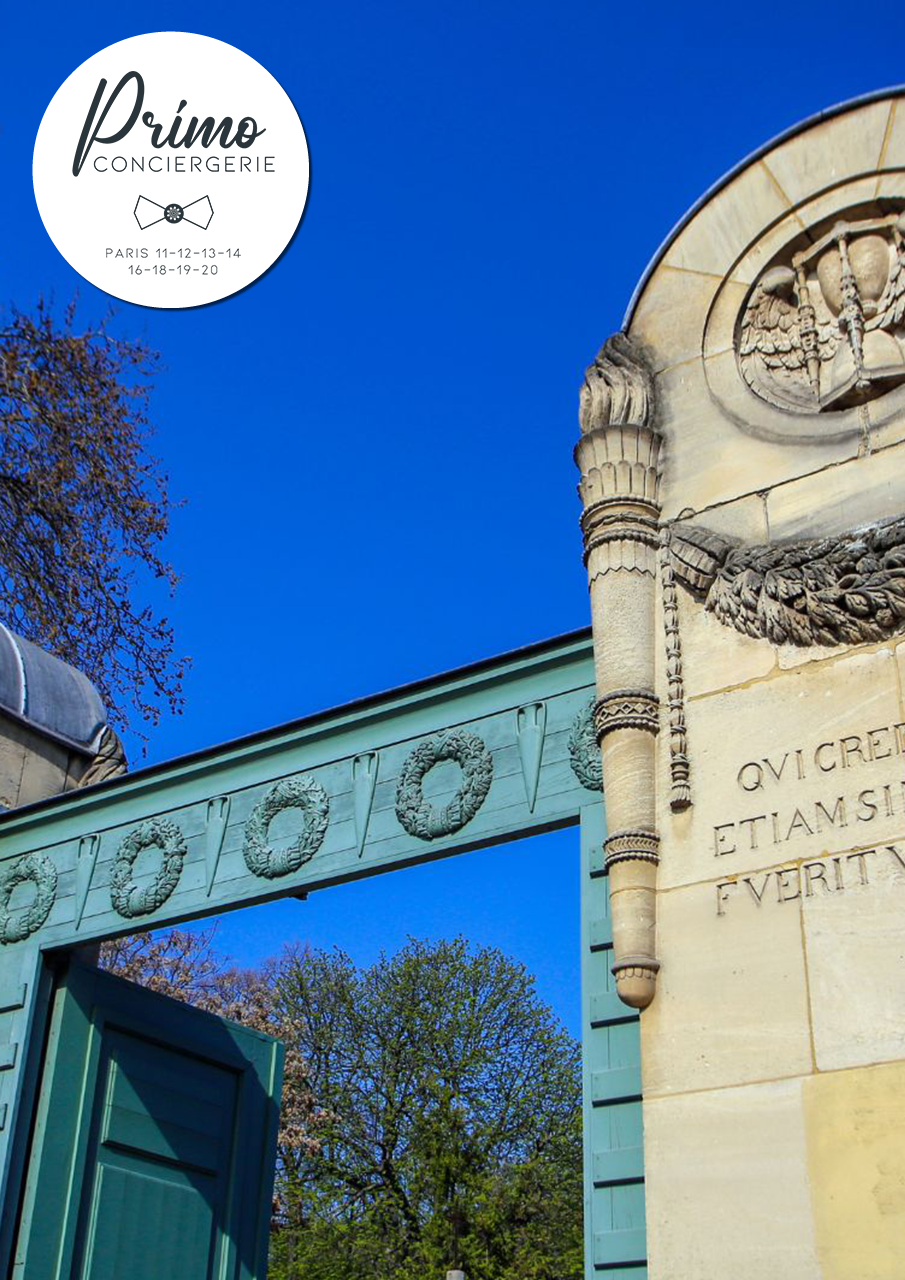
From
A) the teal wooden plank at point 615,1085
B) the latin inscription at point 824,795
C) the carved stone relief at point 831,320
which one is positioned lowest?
the teal wooden plank at point 615,1085

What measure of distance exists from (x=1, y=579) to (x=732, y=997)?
13.4 meters

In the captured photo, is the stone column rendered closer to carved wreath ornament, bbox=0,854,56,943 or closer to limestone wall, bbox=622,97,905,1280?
limestone wall, bbox=622,97,905,1280

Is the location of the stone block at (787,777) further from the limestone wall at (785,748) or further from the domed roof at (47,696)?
the domed roof at (47,696)

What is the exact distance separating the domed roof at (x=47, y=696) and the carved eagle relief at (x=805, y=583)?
6075mm

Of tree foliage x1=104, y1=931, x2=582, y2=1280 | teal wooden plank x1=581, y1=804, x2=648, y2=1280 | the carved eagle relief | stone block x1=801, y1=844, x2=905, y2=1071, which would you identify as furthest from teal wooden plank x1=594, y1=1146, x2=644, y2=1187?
tree foliage x1=104, y1=931, x2=582, y2=1280

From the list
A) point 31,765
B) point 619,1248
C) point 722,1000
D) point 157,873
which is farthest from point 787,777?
point 31,765

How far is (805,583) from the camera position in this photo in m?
7.14

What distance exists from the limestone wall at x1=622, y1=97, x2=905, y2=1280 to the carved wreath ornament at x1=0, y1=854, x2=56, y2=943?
5136 mm

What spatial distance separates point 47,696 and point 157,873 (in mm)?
2626

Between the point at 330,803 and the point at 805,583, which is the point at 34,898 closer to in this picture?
the point at 330,803

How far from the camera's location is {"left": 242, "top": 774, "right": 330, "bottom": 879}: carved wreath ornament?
933 cm

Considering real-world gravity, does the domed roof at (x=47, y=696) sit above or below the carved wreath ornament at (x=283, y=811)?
above

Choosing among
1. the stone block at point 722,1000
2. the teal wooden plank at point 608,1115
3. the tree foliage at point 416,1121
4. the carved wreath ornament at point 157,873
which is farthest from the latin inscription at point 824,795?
the tree foliage at point 416,1121

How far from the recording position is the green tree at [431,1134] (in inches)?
1169
